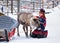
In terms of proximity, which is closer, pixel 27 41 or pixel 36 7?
pixel 27 41

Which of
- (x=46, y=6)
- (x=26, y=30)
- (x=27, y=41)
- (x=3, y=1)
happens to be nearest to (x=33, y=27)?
(x=26, y=30)

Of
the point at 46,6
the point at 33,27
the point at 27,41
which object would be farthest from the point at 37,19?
the point at 46,6

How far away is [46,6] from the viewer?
28.4 m

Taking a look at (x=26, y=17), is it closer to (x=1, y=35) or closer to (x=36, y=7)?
(x=1, y=35)

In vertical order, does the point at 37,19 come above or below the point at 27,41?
above

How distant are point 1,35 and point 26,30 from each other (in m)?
1.20

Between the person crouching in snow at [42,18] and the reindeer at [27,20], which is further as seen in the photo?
the person crouching in snow at [42,18]

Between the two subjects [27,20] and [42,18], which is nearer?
[27,20]

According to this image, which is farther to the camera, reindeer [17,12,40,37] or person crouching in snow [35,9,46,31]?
person crouching in snow [35,9,46,31]

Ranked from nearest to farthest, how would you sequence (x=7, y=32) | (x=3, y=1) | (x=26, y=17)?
(x=7, y=32), (x=26, y=17), (x=3, y=1)

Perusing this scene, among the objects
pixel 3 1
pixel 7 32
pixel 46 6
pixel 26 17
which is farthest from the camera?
pixel 46 6

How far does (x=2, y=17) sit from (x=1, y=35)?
2.62ft

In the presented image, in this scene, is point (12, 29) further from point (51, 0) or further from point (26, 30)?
point (51, 0)

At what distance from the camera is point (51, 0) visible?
1128 inches
